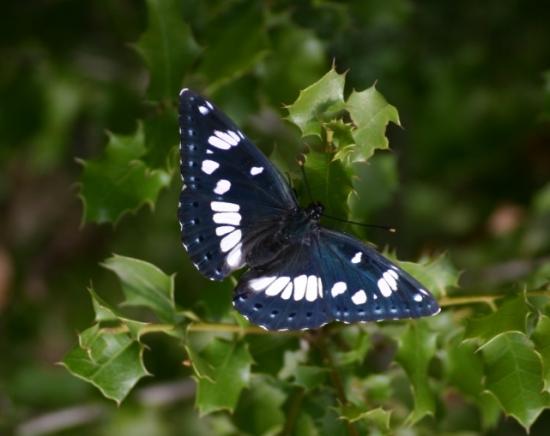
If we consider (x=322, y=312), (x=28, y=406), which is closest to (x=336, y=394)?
(x=322, y=312)

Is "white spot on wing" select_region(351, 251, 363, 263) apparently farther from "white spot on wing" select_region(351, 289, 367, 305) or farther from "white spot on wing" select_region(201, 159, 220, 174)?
"white spot on wing" select_region(201, 159, 220, 174)

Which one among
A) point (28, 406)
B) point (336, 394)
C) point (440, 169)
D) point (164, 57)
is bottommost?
point (28, 406)

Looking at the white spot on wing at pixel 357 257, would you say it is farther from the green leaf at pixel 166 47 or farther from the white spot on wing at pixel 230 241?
the green leaf at pixel 166 47

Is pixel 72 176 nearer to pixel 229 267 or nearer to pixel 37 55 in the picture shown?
pixel 37 55

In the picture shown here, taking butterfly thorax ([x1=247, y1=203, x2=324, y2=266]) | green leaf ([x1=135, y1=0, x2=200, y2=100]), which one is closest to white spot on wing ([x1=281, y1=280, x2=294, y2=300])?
butterfly thorax ([x1=247, y1=203, x2=324, y2=266])

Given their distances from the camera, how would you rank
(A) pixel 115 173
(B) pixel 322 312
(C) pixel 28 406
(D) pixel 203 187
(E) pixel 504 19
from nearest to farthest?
(B) pixel 322 312
(D) pixel 203 187
(A) pixel 115 173
(C) pixel 28 406
(E) pixel 504 19

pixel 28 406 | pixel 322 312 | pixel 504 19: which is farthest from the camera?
pixel 504 19

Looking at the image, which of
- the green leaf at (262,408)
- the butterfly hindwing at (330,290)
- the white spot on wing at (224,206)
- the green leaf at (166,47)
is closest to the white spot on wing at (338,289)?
the butterfly hindwing at (330,290)

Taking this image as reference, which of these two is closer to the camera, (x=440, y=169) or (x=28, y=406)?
(x=28, y=406)
